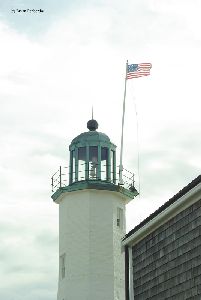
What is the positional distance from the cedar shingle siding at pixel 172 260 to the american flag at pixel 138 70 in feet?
44.2

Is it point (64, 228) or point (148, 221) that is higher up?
point (64, 228)

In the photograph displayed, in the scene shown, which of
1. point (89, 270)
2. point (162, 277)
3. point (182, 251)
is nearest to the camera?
point (182, 251)

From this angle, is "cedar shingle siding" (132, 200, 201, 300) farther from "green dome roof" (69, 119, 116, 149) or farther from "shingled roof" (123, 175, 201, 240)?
"green dome roof" (69, 119, 116, 149)

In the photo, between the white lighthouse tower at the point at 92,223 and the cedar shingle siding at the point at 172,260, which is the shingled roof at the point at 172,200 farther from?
the white lighthouse tower at the point at 92,223

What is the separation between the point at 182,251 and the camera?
17.6 meters

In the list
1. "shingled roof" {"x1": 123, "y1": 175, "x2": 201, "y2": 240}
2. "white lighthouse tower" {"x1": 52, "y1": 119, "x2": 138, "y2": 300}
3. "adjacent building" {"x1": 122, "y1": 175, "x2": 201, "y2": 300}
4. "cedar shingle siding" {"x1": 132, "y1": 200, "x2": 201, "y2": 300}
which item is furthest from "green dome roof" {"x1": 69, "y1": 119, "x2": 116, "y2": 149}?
"cedar shingle siding" {"x1": 132, "y1": 200, "x2": 201, "y2": 300}

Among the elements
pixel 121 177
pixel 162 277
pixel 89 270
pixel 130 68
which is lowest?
pixel 162 277

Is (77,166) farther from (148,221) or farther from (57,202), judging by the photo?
(148,221)

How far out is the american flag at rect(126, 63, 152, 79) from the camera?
32844 mm

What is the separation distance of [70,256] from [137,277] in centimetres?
1064

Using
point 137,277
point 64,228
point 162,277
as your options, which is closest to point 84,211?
point 64,228

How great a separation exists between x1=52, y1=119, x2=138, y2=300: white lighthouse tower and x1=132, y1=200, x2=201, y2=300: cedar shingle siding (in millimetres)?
9895

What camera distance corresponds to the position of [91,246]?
3117 cm

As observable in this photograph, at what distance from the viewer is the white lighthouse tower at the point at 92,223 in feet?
102
